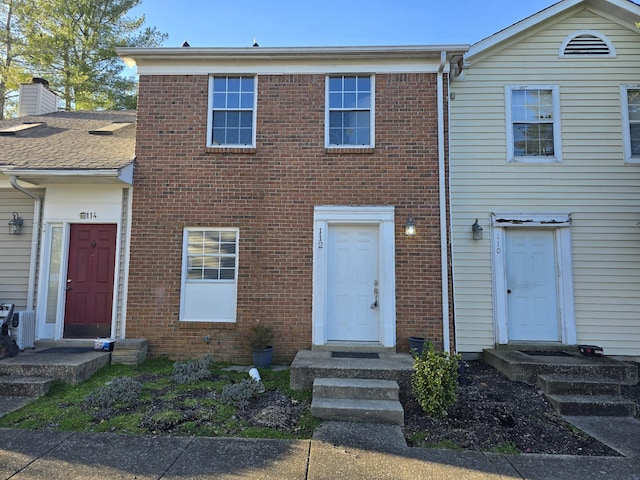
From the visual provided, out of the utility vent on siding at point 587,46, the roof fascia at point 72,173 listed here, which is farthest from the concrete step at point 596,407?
the roof fascia at point 72,173

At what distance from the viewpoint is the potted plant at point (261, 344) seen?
244 inches

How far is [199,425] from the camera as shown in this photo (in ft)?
13.8

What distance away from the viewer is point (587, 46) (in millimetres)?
7344

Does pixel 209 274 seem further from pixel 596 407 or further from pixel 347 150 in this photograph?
pixel 596 407

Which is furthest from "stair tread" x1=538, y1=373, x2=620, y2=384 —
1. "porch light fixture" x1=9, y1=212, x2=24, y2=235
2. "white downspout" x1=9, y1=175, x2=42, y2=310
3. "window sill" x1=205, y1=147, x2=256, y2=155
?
"porch light fixture" x1=9, y1=212, x2=24, y2=235

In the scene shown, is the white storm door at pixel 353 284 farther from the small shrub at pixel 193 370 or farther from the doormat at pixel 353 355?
the small shrub at pixel 193 370

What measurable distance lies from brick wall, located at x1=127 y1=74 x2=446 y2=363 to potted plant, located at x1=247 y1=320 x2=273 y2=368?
184 millimetres

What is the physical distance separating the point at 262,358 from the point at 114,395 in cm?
216

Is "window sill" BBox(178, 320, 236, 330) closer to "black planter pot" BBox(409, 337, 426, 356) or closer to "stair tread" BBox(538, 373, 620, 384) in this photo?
"black planter pot" BBox(409, 337, 426, 356)

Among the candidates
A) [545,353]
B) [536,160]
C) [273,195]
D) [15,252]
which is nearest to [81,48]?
[15,252]

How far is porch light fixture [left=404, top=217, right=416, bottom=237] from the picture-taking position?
6.50m

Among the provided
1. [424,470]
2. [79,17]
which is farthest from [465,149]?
[79,17]

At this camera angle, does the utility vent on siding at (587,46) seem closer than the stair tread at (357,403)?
No

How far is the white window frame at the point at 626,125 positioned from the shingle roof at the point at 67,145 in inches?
355
